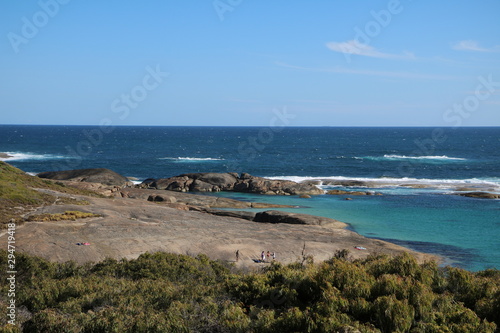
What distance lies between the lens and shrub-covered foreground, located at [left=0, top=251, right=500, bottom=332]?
34.2ft

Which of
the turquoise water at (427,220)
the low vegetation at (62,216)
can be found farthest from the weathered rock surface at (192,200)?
the low vegetation at (62,216)

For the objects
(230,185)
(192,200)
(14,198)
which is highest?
(14,198)

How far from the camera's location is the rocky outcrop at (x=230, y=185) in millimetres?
66438

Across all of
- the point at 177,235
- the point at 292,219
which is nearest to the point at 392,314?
the point at 177,235

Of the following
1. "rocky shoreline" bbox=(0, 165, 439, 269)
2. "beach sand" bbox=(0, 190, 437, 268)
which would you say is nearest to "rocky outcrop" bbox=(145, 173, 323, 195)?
"rocky shoreline" bbox=(0, 165, 439, 269)

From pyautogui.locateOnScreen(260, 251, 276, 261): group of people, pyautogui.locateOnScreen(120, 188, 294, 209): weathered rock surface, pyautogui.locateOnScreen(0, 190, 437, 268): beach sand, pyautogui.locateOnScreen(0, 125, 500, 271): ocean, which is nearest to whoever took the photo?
pyautogui.locateOnScreen(0, 190, 437, 268): beach sand

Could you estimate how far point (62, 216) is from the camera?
31.9m

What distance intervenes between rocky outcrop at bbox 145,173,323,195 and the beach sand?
87.5ft

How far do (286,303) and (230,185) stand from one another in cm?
5675

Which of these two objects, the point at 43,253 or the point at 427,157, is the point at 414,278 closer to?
the point at 43,253

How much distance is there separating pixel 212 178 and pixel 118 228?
3919 cm

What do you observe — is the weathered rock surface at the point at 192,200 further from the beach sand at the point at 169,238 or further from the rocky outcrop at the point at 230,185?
the beach sand at the point at 169,238

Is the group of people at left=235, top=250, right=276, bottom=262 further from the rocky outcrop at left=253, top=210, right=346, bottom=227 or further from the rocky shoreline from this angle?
the rocky outcrop at left=253, top=210, right=346, bottom=227

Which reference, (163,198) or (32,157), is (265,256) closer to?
(163,198)
